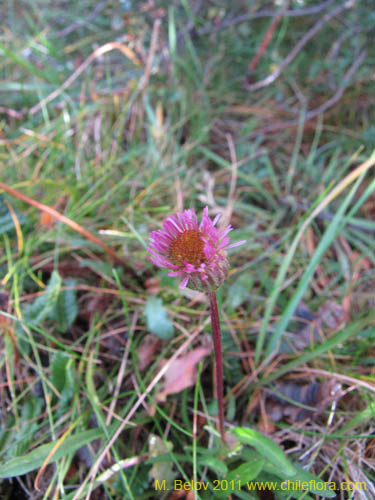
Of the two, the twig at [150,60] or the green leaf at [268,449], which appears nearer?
the green leaf at [268,449]

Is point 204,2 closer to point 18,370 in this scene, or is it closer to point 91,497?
point 18,370

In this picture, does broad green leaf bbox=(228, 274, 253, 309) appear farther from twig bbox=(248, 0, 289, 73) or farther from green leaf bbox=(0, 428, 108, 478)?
twig bbox=(248, 0, 289, 73)

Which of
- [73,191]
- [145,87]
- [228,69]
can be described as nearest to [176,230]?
[73,191]

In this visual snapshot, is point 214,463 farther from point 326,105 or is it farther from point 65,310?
point 326,105

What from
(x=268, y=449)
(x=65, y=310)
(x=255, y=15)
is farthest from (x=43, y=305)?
(x=255, y=15)

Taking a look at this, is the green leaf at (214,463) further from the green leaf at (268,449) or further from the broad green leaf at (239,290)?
the broad green leaf at (239,290)

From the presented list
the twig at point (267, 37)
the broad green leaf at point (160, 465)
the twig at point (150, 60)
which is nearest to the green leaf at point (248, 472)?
the broad green leaf at point (160, 465)
